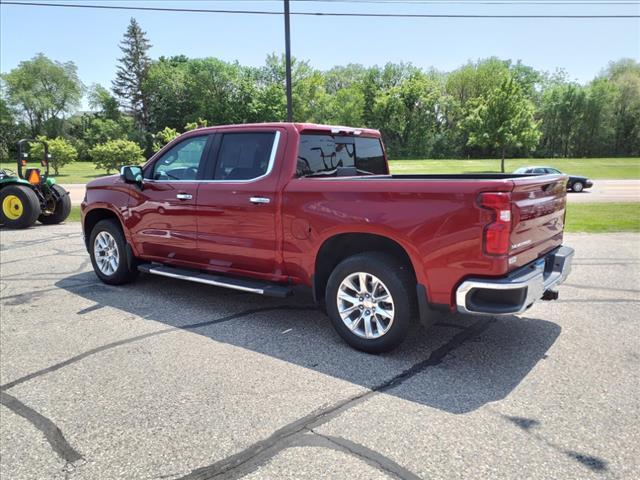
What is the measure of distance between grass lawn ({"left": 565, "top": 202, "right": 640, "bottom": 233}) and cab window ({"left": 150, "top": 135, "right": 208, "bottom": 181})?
8466 mm

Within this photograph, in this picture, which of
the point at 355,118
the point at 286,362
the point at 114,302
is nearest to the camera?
the point at 286,362

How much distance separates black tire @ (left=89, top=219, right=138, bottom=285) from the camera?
6.18 m

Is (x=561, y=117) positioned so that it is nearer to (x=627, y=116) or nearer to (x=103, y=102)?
(x=627, y=116)

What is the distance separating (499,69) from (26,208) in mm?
83867

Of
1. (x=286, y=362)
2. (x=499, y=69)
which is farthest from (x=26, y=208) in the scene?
(x=499, y=69)

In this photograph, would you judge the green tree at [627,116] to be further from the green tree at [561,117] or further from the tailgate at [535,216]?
the tailgate at [535,216]

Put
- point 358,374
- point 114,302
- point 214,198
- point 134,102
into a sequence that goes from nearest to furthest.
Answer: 1. point 358,374
2. point 214,198
3. point 114,302
4. point 134,102

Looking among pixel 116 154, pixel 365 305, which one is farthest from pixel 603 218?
pixel 116 154

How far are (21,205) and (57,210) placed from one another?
112 centimetres

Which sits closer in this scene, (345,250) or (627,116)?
(345,250)

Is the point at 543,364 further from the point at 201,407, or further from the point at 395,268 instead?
the point at 201,407

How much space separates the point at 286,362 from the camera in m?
3.95

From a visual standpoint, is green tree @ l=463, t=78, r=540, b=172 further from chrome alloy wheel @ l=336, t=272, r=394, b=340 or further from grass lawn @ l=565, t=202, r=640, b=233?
chrome alloy wheel @ l=336, t=272, r=394, b=340

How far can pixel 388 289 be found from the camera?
387 centimetres
